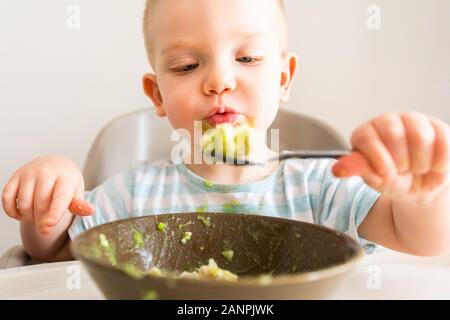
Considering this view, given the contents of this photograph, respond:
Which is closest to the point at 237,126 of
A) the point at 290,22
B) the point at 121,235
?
the point at 121,235

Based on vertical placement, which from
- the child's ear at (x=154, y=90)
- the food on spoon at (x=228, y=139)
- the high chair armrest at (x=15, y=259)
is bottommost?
the high chair armrest at (x=15, y=259)

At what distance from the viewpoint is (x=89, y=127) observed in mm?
1750

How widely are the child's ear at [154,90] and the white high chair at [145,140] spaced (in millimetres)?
185

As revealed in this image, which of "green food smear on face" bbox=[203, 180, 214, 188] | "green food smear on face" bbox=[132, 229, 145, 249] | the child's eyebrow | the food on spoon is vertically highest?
the child's eyebrow

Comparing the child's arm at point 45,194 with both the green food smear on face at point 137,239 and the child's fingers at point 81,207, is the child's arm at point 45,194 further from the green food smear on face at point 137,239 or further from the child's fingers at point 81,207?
the green food smear on face at point 137,239

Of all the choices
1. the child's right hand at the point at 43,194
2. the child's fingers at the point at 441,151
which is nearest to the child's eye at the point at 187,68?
the child's right hand at the point at 43,194

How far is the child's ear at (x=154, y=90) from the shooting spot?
1.06m

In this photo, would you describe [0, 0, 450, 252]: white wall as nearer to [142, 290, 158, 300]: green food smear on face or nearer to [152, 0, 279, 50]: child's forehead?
[152, 0, 279, 50]: child's forehead

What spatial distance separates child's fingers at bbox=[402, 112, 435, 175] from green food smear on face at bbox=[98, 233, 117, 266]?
320 millimetres

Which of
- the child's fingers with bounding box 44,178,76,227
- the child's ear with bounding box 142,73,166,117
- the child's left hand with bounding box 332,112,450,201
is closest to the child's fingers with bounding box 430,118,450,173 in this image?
the child's left hand with bounding box 332,112,450,201

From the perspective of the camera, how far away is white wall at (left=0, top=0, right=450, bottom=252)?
66.3 inches

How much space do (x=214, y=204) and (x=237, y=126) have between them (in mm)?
162

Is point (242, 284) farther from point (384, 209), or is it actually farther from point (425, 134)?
point (384, 209)

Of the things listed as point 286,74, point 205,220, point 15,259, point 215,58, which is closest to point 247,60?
point 215,58
